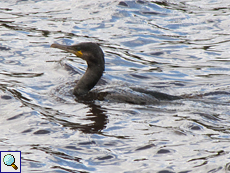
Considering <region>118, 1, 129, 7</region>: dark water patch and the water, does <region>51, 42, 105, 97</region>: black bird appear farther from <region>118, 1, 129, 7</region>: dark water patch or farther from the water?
<region>118, 1, 129, 7</region>: dark water patch

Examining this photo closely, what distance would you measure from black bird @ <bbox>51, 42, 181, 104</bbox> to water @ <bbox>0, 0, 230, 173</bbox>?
0.62 ft

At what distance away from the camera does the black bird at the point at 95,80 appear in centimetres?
723

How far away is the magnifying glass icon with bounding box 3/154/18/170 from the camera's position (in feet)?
16.4

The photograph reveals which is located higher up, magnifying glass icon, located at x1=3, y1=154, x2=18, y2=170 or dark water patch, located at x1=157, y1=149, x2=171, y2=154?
dark water patch, located at x1=157, y1=149, x2=171, y2=154

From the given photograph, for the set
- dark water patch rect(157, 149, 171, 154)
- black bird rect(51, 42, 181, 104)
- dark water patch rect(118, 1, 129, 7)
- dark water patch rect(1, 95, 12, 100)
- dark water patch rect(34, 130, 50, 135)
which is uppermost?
dark water patch rect(118, 1, 129, 7)

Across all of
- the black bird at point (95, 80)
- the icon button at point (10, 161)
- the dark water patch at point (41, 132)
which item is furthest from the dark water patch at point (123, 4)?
the icon button at point (10, 161)

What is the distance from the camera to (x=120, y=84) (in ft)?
28.1

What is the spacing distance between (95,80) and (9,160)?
3132 mm

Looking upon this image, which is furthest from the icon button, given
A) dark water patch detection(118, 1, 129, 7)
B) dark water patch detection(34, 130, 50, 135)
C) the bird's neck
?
dark water patch detection(118, 1, 129, 7)

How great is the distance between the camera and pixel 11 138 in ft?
18.9

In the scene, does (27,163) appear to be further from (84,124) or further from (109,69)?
(109,69)

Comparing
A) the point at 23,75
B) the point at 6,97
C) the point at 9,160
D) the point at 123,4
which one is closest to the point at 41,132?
the point at 9,160

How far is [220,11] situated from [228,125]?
877 cm

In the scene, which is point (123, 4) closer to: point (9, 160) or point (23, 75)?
point (23, 75)
